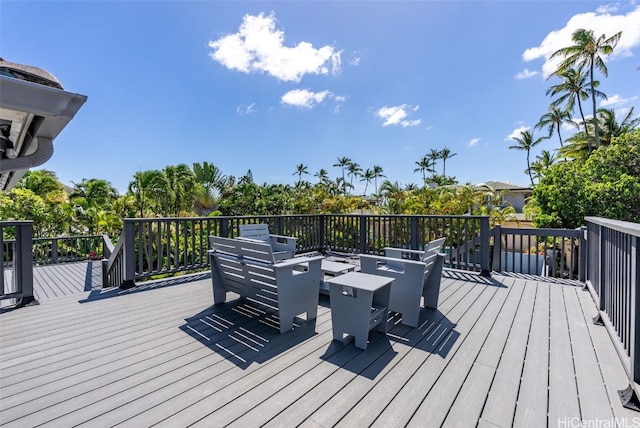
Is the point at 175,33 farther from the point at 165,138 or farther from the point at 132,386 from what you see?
the point at 165,138

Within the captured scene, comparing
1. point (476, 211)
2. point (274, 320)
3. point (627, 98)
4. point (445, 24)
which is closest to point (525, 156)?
point (627, 98)

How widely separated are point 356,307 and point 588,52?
82.5 ft

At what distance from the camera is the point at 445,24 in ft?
26.2

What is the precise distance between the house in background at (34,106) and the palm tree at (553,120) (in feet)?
104

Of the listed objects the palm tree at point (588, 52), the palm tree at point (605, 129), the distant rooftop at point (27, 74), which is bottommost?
the distant rooftop at point (27, 74)

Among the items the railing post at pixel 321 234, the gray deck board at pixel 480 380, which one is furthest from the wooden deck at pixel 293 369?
the railing post at pixel 321 234

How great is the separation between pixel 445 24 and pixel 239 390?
9783 mm

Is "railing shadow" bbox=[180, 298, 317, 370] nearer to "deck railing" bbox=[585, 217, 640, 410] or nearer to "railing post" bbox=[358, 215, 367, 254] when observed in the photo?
"deck railing" bbox=[585, 217, 640, 410]

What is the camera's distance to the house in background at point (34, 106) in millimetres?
1417

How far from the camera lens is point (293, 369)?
2.06 m

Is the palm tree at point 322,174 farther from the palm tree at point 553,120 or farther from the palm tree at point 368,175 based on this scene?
the palm tree at point 553,120

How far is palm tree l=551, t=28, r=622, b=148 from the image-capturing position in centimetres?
1725

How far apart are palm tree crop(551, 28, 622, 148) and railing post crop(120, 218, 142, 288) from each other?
25760 mm

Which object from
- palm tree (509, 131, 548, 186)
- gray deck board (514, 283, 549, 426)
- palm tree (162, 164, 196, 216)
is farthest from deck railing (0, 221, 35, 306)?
palm tree (509, 131, 548, 186)
